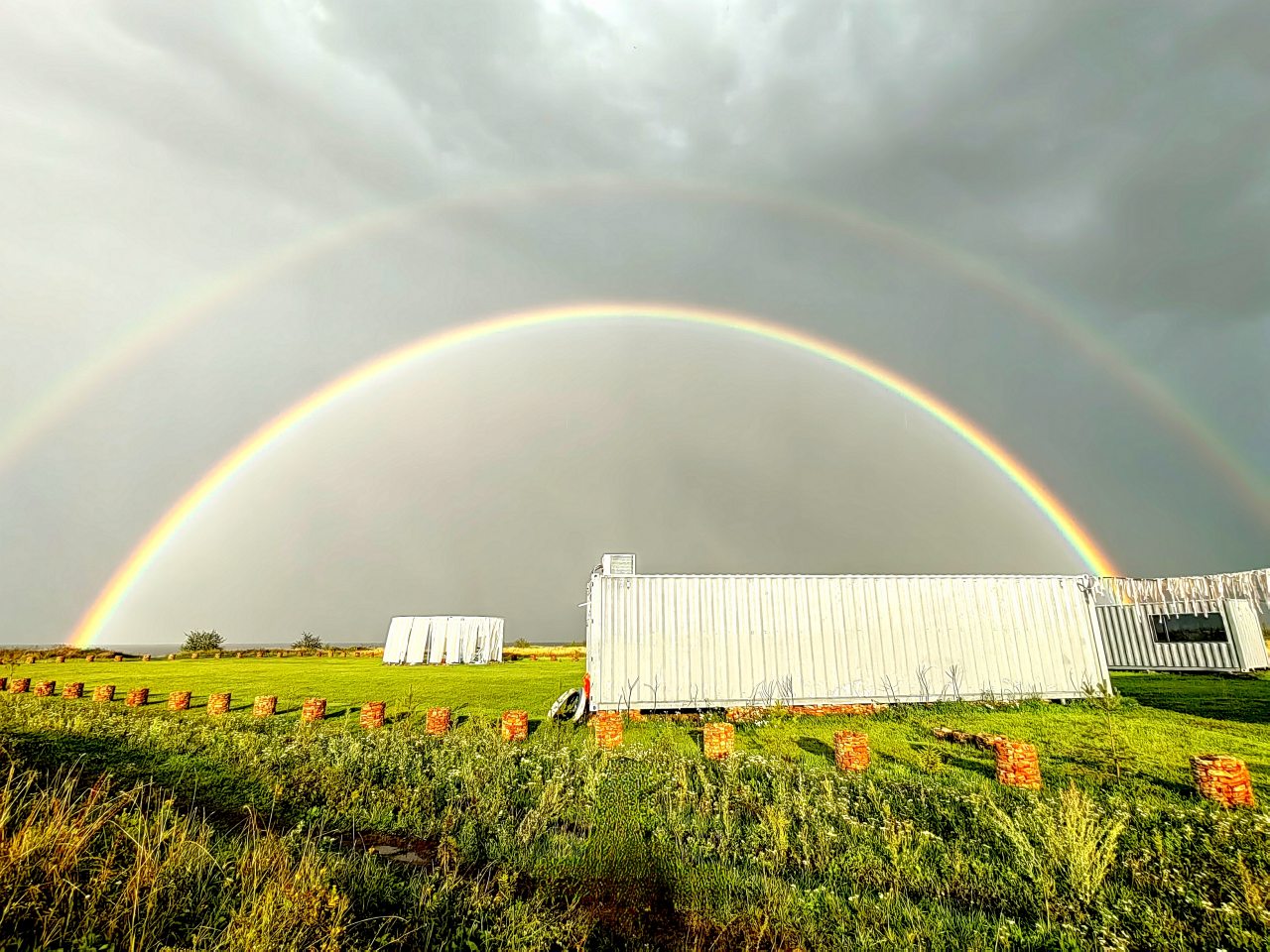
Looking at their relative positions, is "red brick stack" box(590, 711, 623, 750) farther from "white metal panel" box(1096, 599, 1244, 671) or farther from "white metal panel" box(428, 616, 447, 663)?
"white metal panel" box(428, 616, 447, 663)

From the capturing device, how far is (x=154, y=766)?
31.8 feet

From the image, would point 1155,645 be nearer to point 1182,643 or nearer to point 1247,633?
point 1182,643

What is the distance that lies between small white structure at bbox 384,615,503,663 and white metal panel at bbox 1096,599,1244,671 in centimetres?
3474

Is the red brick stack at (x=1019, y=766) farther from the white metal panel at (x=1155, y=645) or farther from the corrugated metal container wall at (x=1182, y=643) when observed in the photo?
the corrugated metal container wall at (x=1182, y=643)

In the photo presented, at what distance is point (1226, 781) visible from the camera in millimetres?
7438

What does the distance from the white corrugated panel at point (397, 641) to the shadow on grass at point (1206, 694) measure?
37.4 metres

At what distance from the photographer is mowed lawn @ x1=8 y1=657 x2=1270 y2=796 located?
9969 millimetres

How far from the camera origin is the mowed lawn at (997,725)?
9.97 meters

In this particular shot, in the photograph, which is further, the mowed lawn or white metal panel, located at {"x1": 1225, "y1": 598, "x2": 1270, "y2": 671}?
white metal panel, located at {"x1": 1225, "y1": 598, "x2": 1270, "y2": 671}

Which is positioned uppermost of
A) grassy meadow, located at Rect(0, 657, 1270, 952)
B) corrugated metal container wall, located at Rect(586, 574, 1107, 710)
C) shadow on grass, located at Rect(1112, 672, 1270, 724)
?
corrugated metal container wall, located at Rect(586, 574, 1107, 710)

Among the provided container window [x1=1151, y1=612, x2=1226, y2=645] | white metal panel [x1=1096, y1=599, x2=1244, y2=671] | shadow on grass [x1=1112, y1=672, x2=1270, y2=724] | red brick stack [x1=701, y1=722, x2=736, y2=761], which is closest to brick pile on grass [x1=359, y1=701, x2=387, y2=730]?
red brick stack [x1=701, y1=722, x2=736, y2=761]

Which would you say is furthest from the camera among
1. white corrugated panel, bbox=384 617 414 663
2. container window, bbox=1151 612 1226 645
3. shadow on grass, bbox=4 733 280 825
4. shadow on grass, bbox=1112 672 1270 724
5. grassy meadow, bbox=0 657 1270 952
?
white corrugated panel, bbox=384 617 414 663

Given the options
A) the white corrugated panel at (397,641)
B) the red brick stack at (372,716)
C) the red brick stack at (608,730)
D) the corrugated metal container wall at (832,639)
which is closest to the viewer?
the red brick stack at (608,730)

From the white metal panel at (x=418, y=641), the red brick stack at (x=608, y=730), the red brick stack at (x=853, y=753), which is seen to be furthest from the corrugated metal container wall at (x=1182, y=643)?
the white metal panel at (x=418, y=641)
